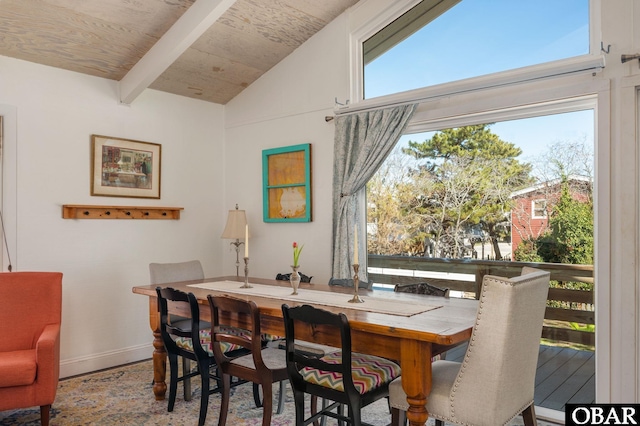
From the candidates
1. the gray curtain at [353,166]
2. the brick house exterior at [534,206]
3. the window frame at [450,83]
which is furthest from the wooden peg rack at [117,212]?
the brick house exterior at [534,206]

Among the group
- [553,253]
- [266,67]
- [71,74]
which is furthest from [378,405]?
[71,74]

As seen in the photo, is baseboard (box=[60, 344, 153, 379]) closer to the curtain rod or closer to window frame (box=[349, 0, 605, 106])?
the curtain rod

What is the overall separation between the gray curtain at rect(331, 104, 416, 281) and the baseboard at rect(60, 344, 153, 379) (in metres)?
1.92

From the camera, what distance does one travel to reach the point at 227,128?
5.14 m

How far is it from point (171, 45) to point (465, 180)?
2.38 metres

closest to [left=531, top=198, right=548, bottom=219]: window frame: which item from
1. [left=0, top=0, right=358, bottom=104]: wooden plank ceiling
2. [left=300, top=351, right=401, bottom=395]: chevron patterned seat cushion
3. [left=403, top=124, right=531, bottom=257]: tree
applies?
[left=403, top=124, right=531, bottom=257]: tree

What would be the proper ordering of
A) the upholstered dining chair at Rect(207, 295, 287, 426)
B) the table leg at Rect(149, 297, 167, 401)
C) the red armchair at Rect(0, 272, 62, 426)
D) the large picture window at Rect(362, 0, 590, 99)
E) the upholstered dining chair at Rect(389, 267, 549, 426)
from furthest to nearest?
the table leg at Rect(149, 297, 167, 401) → the large picture window at Rect(362, 0, 590, 99) → the red armchair at Rect(0, 272, 62, 426) → the upholstered dining chair at Rect(207, 295, 287, 426) → the upholstered dining chair at Rect(389, 267, 549, 426)

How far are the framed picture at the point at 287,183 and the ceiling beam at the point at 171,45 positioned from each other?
4.11 feet

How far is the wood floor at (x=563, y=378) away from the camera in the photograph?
9.85ft

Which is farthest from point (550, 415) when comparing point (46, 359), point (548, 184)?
point (46, 359)

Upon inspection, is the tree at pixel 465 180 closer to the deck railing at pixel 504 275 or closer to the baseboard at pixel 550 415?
the deck railing at pixel 504 275

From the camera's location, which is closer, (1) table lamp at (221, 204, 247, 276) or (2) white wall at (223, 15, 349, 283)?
(2) white wall at (223, 15, 349, 283)

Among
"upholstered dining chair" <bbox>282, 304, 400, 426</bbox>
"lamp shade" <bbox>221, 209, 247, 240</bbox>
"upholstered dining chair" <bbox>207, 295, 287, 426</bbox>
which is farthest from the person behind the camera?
"lamp shade" <bbox>221, 209, 247, 240</bbox>

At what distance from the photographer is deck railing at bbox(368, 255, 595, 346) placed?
3.04 m
